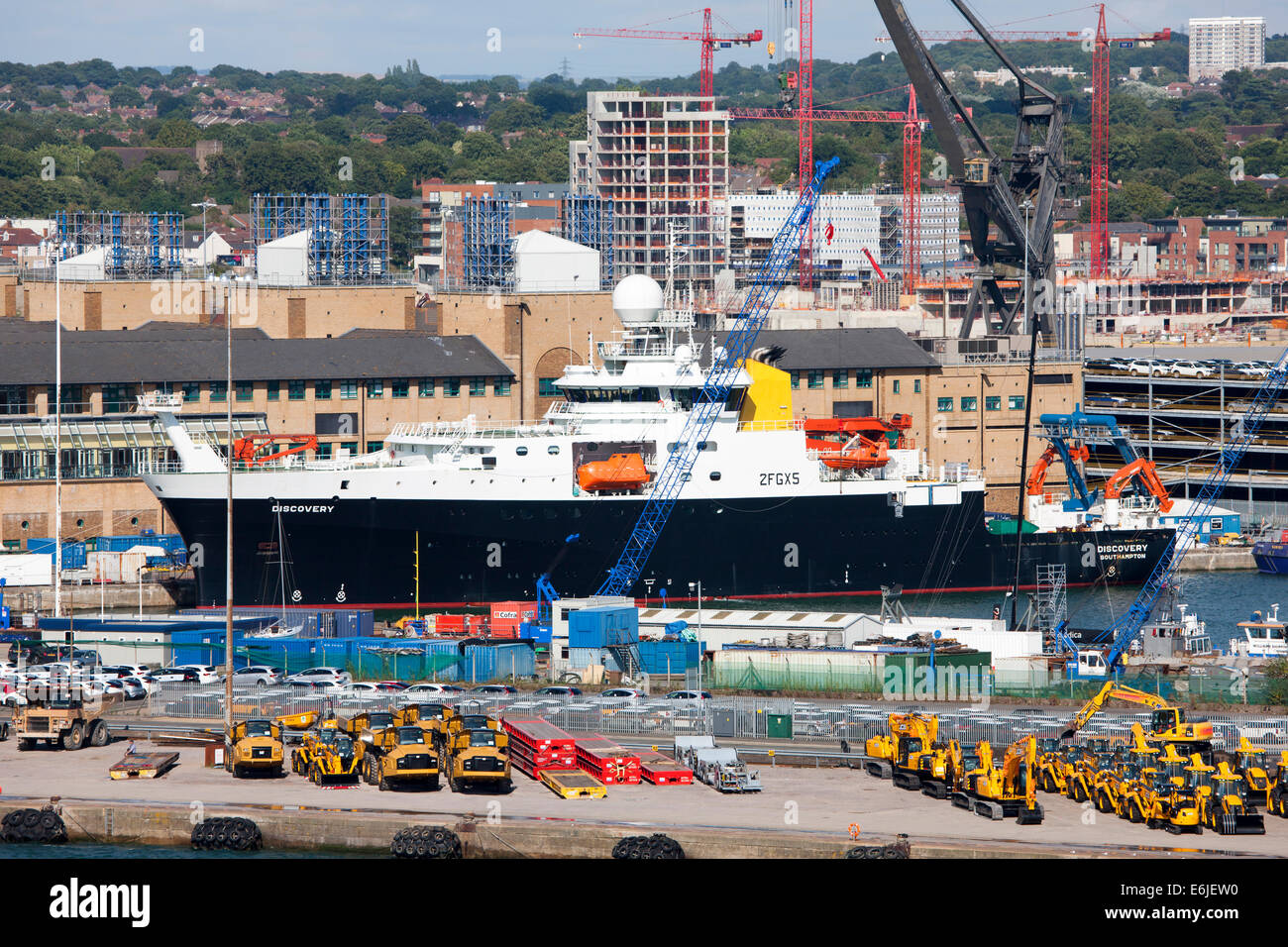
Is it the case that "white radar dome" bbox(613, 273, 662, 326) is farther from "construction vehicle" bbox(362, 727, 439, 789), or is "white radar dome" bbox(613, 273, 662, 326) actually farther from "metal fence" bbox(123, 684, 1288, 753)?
"construction vehicle" bbox(362, 727, 439, 789)

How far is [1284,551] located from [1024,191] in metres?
25.2

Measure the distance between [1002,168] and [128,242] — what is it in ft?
156

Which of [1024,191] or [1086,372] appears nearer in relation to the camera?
[1024,191]

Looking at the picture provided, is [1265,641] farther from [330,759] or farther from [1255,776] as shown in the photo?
[330,759]

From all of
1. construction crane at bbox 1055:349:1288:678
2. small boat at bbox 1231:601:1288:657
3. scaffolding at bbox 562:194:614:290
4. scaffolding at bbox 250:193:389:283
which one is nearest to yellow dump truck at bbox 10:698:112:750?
construction crane at bbox 1055:349:1288:678

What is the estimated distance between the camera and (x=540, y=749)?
41219mm

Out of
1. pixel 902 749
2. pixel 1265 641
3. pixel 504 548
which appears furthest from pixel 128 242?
pixel 902 749

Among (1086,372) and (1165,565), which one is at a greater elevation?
(1086,372)

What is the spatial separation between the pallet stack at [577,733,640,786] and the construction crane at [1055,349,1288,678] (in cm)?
1897

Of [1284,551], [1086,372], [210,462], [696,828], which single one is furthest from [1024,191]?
[696,828]

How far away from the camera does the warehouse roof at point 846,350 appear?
300 feet

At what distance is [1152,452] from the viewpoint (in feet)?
336

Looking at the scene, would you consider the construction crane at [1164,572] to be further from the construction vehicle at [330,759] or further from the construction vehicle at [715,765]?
the construction vehicle at [330,759]
